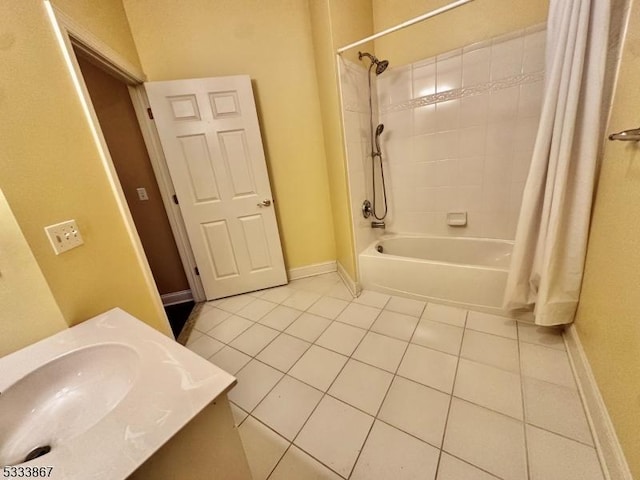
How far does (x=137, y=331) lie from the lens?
2.67ft

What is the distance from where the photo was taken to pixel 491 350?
1.38m

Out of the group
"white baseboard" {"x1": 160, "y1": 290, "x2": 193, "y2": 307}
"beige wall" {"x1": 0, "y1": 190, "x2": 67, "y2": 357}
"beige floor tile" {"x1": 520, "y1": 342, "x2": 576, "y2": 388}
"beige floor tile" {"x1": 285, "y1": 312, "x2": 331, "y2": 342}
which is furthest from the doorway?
"beige floor tile" {"x1": 520, "y1": 342, "x2": 576, "y2": 388}

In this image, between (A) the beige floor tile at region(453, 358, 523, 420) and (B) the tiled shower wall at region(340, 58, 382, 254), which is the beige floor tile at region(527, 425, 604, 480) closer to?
(A) the beige floor tile at region(453, 358, 523, 420)

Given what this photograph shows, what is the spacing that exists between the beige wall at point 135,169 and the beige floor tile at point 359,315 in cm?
157

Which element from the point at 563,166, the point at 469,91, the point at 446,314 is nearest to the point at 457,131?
the point at 469,91

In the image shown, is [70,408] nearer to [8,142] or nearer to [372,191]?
[8,142]

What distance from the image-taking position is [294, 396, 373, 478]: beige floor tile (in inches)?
38.7

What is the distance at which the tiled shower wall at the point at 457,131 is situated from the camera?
1687mm

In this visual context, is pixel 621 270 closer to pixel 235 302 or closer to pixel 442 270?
pixel 442 270

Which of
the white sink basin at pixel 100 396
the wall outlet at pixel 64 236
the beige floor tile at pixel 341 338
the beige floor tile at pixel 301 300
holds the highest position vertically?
the wall outlet at pixel 64 236

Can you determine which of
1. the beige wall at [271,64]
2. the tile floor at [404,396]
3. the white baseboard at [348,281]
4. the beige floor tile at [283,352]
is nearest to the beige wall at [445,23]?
the beige wall at [271,64]

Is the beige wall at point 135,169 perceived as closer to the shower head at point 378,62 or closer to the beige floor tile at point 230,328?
the beige floor tile at point 230,328

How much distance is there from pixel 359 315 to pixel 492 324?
84cm

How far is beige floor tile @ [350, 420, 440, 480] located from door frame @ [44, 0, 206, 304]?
1.22 m
